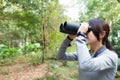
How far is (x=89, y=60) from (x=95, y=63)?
4 cm

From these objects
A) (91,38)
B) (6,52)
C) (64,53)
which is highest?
(91,38)

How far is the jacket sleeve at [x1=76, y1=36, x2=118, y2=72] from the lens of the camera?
50.6 inches

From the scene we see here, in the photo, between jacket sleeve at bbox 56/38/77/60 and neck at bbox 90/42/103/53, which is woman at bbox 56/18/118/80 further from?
jacket sleeve at bbox 56/38/77/60

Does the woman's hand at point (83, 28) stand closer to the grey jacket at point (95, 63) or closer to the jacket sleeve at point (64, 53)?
the grey jacket at point (95, 63)

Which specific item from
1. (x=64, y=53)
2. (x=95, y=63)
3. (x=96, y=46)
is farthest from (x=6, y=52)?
(x=95, y=63)

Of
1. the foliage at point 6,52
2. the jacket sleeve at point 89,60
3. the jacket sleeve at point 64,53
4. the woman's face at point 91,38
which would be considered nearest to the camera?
the jacket sleeve at point 89,60

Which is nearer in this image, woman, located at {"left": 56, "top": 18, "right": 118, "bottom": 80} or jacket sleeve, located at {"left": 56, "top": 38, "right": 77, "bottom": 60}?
woman, located at {"left": 56, "top": 18, "right": 118, "bottom": 80}

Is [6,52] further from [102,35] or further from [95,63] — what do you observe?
[95,63]

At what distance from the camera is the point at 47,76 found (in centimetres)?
554

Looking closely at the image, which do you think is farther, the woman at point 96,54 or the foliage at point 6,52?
the foliage at point 6,52

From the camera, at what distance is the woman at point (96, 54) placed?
1.30 metres

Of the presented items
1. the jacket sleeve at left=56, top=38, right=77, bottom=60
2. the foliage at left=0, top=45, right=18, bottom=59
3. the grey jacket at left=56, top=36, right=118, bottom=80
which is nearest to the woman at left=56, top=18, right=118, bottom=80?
the grey jacket at left=56, top=36, right=118, bottom=80

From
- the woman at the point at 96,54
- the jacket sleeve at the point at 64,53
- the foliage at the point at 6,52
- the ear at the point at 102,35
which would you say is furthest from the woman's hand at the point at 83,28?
the foliage at the point at 6,52

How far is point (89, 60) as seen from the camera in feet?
4.22
